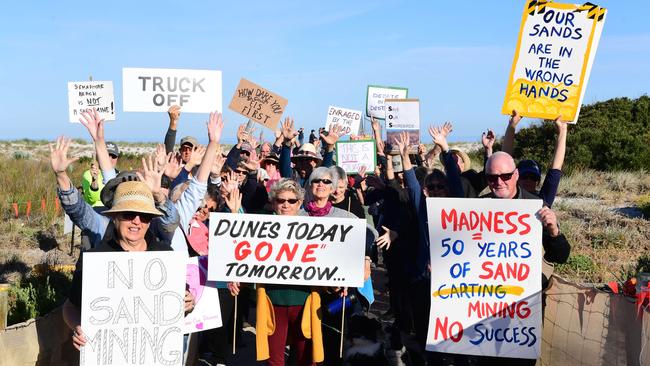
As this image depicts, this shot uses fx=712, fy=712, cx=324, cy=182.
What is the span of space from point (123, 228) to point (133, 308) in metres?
0.52

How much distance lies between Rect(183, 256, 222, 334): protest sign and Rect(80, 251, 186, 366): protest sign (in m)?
0.70

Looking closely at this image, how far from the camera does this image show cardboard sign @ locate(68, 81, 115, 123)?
10883mm

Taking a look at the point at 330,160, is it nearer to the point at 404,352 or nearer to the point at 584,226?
the point at 404,352

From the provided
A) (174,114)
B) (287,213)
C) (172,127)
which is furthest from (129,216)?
(174,114)

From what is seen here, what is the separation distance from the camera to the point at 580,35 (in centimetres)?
669

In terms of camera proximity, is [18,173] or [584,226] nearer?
[584,226]

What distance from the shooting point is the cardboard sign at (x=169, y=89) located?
848 cm

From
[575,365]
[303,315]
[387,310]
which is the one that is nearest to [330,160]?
[387,310]

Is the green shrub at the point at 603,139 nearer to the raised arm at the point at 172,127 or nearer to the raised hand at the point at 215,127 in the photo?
the raised arm at the point at 172,127

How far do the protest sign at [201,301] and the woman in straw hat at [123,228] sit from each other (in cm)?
55

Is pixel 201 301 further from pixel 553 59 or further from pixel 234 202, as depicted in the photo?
pixel 553 59

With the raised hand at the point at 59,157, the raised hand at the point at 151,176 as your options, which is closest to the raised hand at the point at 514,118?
the raised hand at the point at 151,176

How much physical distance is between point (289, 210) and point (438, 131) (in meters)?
2.19

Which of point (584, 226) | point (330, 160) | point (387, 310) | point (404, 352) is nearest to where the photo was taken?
point (404, 352)
